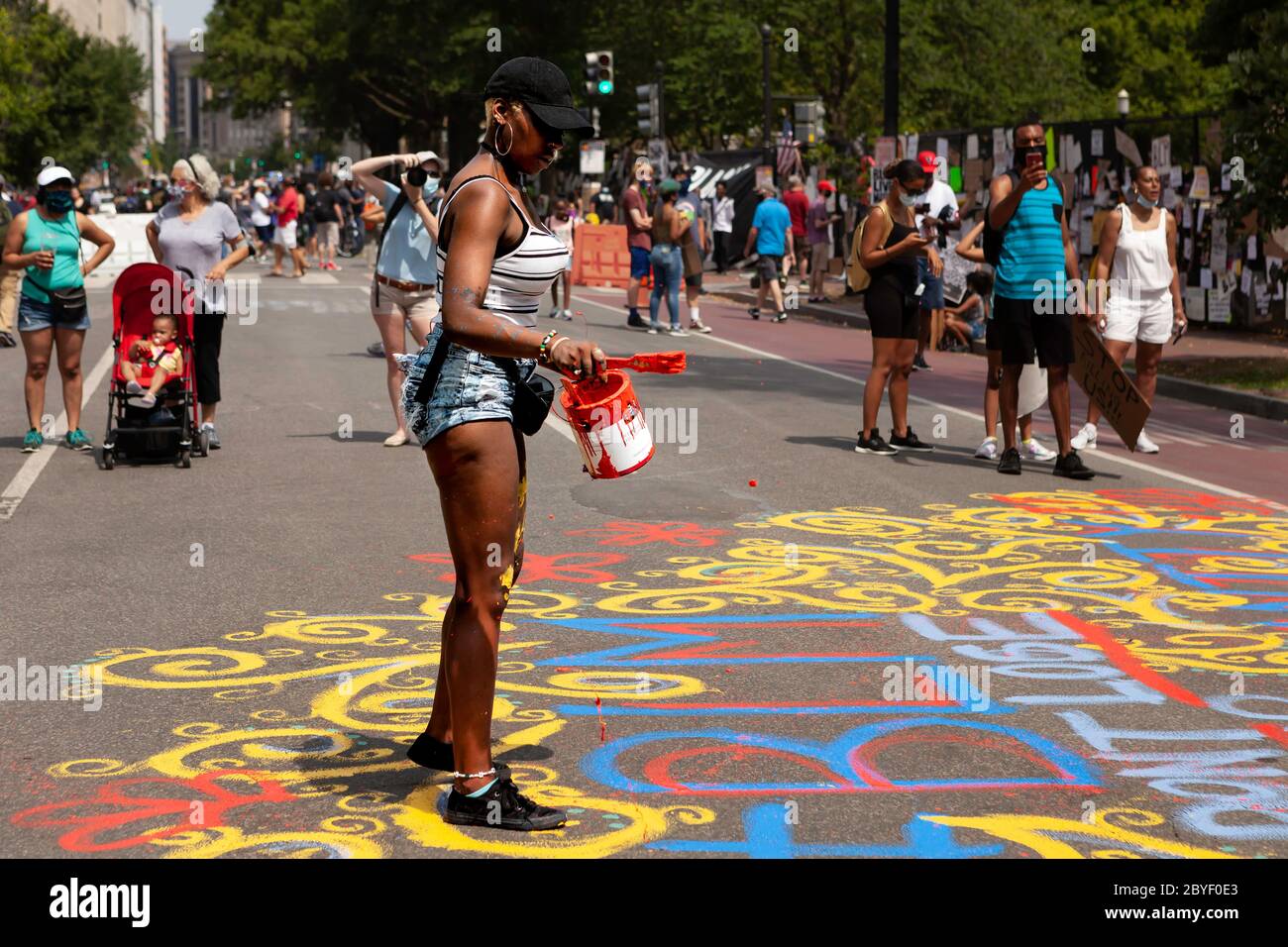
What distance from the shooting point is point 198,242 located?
11352 millimetres

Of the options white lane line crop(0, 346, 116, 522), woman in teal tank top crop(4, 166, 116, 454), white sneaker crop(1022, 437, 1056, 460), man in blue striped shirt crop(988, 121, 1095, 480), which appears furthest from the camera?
white sneaker crop(1022, 437, 1056, 460)

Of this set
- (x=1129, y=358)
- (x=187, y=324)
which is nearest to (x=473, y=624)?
(x=187, y=324)

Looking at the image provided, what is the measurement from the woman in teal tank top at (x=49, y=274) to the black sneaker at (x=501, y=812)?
7.76 m

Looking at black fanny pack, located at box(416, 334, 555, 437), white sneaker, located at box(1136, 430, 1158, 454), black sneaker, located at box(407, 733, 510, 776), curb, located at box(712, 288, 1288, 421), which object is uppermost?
black fanny pack, located at box(416, 334, 555, 437)

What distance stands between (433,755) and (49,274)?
300 inches

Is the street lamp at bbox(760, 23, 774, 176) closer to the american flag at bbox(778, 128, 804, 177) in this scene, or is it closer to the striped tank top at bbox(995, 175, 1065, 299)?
the american flag at bbox(778, 128, 804, 177)

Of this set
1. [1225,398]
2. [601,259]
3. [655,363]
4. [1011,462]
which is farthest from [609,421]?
[601,259]

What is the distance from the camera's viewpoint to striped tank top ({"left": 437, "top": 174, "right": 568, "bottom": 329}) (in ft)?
15.1

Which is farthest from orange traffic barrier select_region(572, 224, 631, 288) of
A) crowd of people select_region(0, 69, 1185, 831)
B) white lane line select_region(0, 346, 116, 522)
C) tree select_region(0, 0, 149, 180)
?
tree select_region(0, 0, 149, 180)

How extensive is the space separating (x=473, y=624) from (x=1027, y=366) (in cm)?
743

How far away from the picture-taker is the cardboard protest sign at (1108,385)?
456 inches

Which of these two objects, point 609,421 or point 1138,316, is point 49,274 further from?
point 609,421

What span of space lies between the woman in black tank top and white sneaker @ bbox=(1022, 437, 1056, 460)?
33.4 inches

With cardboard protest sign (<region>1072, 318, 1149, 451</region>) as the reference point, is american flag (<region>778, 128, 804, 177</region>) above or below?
above
